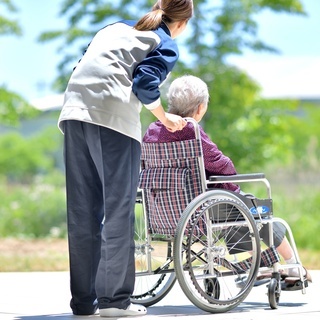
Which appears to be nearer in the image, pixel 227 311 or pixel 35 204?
pixel 227 311

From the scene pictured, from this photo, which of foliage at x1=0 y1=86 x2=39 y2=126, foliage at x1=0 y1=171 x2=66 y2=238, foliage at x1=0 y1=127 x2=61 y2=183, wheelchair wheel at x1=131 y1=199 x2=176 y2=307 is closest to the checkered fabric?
wheelchair wheel at x1=131 y1=199 x2=176 y2=307

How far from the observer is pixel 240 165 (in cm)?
1336

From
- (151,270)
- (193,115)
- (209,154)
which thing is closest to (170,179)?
(209,154)

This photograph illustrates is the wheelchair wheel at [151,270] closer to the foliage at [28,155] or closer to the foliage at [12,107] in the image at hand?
the foliage at [12,107]

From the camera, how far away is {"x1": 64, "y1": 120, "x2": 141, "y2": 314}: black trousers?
410cm

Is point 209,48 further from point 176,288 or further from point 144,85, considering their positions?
point 144,85

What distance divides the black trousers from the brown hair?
0.52 m

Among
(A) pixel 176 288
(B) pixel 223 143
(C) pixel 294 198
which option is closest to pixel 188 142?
(A) pixel 176 288

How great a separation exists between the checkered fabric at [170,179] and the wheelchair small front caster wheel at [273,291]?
543mm

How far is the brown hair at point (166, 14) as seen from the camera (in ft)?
13.9

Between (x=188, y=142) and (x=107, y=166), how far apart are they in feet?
1.72

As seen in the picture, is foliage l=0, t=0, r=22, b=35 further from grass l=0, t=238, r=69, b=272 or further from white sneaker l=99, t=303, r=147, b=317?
white sneaker l=99, t=303, r=147, b=317

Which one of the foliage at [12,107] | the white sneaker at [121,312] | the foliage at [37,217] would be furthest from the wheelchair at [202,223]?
the foliage at [12,107]

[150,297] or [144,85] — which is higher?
[144,85]
